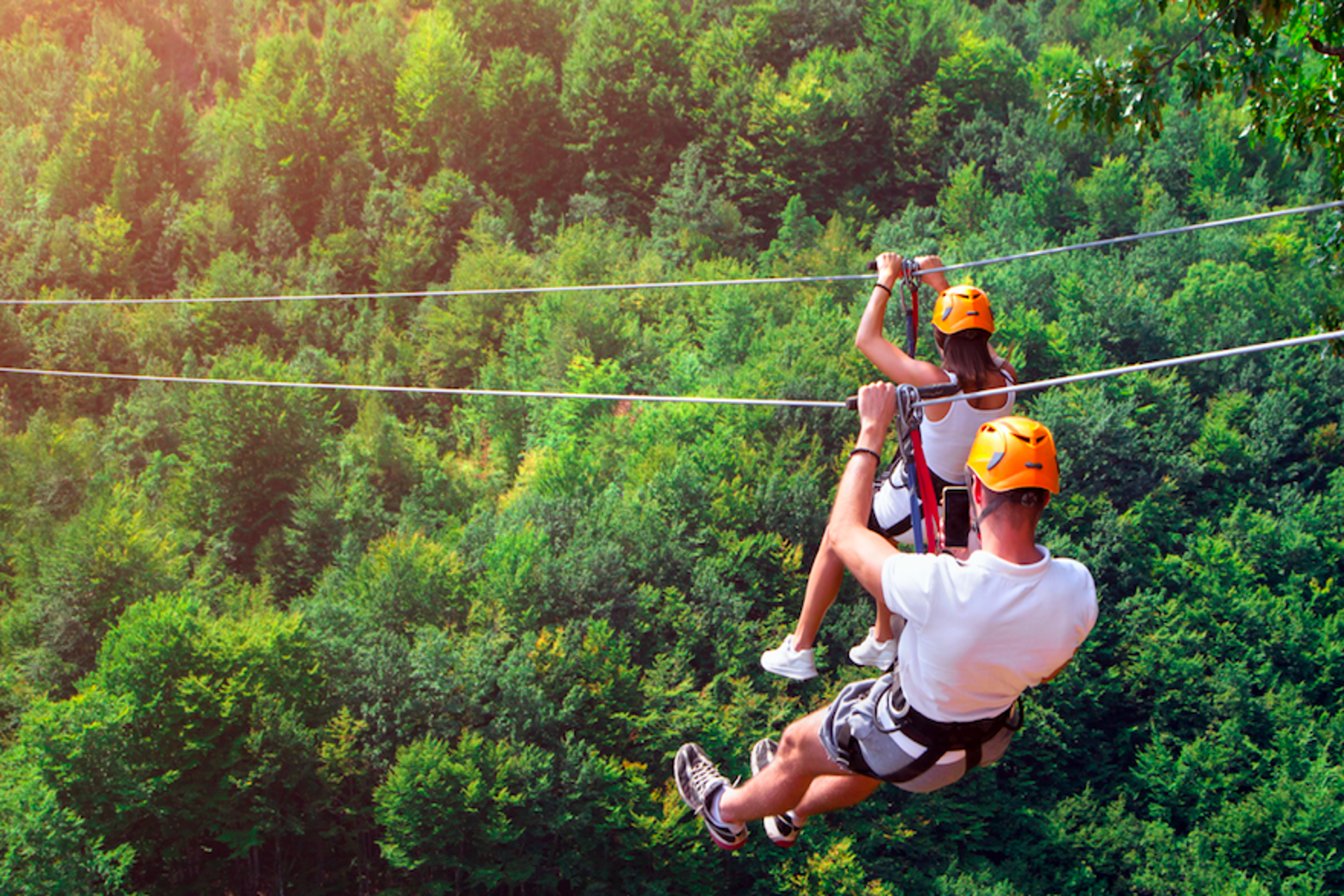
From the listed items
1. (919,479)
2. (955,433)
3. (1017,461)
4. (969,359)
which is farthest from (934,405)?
(1017,461)

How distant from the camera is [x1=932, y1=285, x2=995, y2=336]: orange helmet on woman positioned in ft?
16.8

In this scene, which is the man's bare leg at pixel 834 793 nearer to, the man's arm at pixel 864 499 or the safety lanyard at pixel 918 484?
the safety lanyard at pixel 918 484

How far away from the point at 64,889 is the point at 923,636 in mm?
26820

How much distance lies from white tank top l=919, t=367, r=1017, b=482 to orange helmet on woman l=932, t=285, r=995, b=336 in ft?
0.74

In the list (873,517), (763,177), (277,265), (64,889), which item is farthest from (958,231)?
(873,517)

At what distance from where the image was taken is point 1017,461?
3592 mm

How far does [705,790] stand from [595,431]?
33.8 meters

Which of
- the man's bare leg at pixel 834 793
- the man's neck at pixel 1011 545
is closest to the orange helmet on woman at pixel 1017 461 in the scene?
the man's neck at pixel 1011 545

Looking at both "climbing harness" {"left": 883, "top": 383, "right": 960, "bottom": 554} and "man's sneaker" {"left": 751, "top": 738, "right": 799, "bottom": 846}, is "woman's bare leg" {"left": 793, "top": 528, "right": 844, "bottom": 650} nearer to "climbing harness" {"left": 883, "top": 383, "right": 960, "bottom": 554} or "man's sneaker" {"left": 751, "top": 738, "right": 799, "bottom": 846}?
"man's sneaker" {"left": 751, "top": 738, "right": 799, "bottom": 846}

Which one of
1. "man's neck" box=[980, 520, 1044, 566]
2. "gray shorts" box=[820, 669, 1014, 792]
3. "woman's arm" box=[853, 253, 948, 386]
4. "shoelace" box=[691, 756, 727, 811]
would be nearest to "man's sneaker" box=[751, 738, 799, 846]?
"shoelace" box=[691, 756, 727, 811]

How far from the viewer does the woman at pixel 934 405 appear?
510 centimetres

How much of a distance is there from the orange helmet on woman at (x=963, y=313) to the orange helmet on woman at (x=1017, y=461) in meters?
1.53

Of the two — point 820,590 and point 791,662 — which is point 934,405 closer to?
point 820,590

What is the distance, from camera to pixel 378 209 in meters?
52.7
